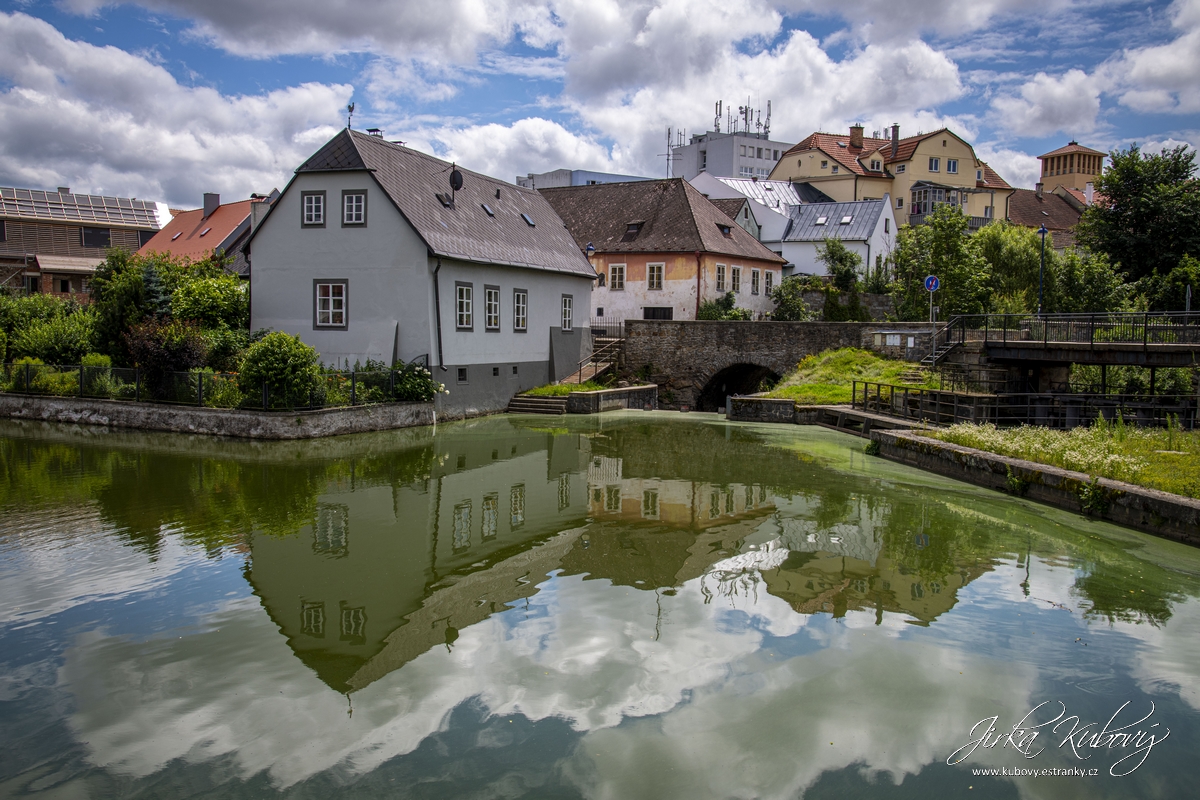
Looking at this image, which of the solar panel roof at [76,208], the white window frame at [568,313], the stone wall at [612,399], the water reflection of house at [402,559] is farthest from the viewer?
the solar panel roof at [76,208]

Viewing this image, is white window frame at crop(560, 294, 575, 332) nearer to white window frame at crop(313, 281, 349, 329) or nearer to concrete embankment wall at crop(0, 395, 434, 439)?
concrete embankment wall at crop(0, 395, 434, 439)

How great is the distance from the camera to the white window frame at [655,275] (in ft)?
124

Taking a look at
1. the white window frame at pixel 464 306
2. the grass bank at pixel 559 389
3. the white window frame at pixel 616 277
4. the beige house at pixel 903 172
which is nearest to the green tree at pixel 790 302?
→ the white window frame at pixel 616 277

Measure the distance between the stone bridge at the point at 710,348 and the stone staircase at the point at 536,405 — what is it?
6.34 metres

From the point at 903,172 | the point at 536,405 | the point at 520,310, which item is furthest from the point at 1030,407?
the point at 903,172

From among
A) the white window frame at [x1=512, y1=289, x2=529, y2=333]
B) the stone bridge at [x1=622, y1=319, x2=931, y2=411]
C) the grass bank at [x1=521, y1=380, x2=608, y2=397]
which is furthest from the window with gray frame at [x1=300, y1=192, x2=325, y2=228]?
the stone bridge at [x1=622, y1=319, x2=931, y2=411]

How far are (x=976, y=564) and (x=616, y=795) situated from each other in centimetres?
674

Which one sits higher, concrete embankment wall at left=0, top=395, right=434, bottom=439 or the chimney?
the chimney

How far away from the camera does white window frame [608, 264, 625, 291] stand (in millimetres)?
38781

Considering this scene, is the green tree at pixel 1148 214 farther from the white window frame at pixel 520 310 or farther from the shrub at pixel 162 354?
the shrub at pixel 162 354

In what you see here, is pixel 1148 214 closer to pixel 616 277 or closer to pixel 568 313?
pixel 616 277

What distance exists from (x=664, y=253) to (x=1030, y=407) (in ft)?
62.4

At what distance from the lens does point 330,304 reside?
24.5 metres

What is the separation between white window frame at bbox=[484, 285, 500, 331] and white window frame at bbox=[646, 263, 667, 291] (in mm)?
12498
